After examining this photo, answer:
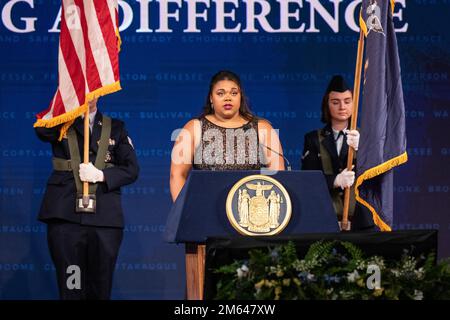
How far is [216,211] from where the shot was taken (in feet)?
14.9

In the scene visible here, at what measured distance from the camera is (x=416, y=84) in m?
7.33

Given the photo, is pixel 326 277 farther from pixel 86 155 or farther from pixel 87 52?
pixel 87 52

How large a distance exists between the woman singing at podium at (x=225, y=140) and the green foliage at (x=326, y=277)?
1689mm

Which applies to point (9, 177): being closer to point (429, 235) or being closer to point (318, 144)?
point (318, 144)

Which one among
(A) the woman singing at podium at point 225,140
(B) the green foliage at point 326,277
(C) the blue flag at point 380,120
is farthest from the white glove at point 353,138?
(B) the green foliage at point 326,277

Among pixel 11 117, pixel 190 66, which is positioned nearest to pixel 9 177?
pixel 11 117

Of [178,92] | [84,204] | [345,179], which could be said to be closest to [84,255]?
[84,204]

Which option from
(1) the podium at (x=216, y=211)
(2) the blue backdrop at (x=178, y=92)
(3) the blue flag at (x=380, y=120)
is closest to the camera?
(1) the podium at (x=216, y=211)

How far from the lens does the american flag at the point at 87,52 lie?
19.0 feet

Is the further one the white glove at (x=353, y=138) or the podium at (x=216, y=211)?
the white glove at (x=353, y=138)

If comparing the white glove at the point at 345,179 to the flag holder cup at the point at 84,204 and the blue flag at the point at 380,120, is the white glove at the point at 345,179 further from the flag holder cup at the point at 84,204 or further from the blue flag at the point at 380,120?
the flag holder cup at the point at 84,204

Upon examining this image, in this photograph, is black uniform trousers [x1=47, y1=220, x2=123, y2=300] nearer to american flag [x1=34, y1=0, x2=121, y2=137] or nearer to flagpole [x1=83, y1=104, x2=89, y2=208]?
flagpole [x1=83, y1=104, x2=89, y2=208]

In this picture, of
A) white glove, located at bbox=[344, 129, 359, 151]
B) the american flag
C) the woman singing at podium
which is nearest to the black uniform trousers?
the woman singing at podium

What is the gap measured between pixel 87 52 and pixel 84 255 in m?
1.18
